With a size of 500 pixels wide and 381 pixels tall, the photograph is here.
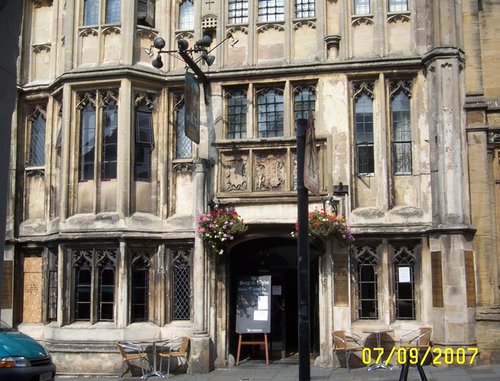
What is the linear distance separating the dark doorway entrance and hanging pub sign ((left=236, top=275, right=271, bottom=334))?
0.82 ft

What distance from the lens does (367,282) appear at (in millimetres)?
14461

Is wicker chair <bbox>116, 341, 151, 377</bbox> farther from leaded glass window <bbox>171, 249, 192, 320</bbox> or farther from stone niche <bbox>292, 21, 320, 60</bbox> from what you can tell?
stone niche <bbox>292, 21, 320, 60</bbox>

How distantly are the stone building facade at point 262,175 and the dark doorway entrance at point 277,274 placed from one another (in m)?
0.05

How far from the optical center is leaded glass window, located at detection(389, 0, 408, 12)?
15.1 metres

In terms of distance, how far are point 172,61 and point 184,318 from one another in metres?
6.10

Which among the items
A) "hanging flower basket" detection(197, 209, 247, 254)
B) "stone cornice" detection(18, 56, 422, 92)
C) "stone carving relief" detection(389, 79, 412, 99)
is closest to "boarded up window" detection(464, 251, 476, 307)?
"stone carving relief" detection(389, 79, 412, 99)

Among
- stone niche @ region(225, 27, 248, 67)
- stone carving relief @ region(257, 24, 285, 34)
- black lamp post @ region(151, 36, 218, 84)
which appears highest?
stone carving relief @ region(257, 24, 285, 34)

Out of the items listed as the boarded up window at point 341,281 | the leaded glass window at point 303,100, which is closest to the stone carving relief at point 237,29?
the leaded glass window at point 303,100

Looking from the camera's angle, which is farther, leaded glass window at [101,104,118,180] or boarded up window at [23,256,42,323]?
boarded up window at [23,256,42,323]

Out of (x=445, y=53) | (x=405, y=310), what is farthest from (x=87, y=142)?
(x=445, y=53)

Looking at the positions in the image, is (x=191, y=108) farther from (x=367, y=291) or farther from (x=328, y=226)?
(x=367, y=291)

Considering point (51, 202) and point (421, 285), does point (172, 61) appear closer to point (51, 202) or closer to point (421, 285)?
point (51, 202)

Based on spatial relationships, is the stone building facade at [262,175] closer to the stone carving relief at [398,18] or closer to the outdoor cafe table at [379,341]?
the stone carving relief at [398,18]

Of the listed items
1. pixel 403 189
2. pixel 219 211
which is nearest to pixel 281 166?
pixel 219 211
